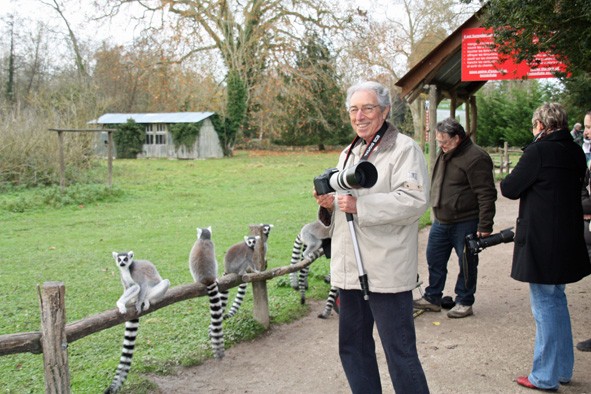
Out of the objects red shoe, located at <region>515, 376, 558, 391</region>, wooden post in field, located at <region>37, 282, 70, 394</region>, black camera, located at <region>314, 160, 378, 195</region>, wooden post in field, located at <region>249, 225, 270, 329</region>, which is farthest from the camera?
wooden post in field, located at <region>249, 225, 270, 329</region>

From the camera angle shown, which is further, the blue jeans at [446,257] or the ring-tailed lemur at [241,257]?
the blue jeans at [446,257]

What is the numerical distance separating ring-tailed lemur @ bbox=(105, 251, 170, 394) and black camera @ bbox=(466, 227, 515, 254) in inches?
106

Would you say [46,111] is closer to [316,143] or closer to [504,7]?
[504,7]

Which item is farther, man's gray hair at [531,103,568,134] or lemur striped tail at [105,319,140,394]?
lemur striped tail at [105,319,140,394]

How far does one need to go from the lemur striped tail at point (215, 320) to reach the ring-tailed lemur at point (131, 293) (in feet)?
2.11

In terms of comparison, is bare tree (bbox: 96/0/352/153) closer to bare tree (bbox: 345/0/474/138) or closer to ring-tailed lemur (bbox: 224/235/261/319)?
bare tree (bbox: 345/0/474/138)

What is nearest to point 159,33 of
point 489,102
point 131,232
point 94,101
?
point 94,101

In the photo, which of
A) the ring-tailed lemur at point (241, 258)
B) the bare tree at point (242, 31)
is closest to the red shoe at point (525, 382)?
the ring-tailed lemur at point (241, 258)

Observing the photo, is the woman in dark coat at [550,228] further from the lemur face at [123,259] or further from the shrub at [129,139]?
the shrub at [129,139]

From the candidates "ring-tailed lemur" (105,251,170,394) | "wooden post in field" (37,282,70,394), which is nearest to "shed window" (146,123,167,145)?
"ring-tailed lemur" (105,251,170,394)

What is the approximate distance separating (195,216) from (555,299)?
38.1 feet

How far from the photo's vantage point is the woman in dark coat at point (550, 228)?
4062mm

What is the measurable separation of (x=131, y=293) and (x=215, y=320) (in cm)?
101

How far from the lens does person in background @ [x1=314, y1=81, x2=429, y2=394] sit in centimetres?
314
